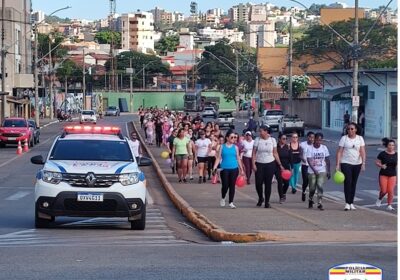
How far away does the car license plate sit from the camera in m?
16.8

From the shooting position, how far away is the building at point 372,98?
6038 centimetres

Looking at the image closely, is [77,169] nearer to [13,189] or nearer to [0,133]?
[13,189]

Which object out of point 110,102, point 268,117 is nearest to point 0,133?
point 268,117

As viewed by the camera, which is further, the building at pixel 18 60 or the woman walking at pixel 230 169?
the building at pixel 18 60

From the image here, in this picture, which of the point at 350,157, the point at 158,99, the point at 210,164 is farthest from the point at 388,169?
the point at 158,99

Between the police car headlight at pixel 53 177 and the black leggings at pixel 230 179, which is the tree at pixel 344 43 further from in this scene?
the police car headlight at pixel 53 177

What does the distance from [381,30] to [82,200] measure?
3524 inches

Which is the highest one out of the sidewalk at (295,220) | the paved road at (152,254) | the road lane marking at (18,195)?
the paved road at (152,254)

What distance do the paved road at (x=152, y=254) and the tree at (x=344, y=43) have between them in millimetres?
82478

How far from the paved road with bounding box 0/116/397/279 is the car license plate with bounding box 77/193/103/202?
1.85 feet

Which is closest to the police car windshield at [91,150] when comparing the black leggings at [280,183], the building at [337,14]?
the black leggings at [280,183]

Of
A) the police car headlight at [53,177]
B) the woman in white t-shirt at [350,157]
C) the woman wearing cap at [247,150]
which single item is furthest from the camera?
the woman wearing cap at [247,150]

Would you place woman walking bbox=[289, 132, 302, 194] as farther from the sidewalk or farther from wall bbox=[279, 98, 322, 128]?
wall bbox=[279, 98, 322, 128]

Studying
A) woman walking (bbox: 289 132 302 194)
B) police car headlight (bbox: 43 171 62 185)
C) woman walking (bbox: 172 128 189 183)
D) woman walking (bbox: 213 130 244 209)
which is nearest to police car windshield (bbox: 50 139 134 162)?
police car headlight (bbox: 43 171 62 185)
